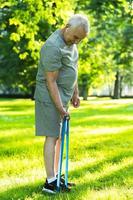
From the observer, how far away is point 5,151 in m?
9.61

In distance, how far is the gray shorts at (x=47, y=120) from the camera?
6016mm

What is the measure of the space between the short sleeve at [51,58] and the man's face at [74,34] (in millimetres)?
172

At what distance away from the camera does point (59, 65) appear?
5.86 m

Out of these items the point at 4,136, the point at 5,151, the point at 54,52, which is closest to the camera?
the point at 54,52

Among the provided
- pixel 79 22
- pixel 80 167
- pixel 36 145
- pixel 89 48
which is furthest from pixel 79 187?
pixel 89 48

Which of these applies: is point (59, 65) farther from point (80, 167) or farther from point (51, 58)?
point (80, 167)

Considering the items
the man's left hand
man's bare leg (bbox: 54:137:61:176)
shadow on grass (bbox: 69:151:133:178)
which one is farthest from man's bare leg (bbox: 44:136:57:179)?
shadow on grass (bbox: 69:151:133:178)

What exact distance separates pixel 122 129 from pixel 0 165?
23.0 ft

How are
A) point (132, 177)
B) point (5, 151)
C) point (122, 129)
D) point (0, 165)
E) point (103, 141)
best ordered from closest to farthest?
point (132, 177) → point (0, 165) → point (5, 151) → point (103, 141) → point (122, 129)

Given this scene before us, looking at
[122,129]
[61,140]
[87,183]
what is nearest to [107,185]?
[87,183]

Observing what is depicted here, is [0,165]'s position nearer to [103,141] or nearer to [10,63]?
[103,141]

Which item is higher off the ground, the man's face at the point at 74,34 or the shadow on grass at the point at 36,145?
the man's face at the point at 74,34

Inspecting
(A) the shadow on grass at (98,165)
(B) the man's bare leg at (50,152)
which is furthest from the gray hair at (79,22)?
(A) the shadow on grass at (98,165)

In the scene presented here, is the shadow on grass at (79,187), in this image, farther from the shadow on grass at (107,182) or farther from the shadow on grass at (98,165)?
the shadow on grass at (98,165)
